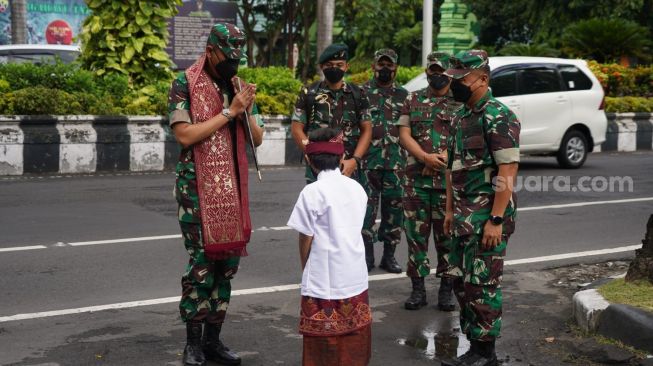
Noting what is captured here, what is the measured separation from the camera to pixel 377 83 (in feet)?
26.5

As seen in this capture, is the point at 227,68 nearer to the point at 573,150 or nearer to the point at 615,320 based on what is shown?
the point at 615,320

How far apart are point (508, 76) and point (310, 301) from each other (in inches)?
420

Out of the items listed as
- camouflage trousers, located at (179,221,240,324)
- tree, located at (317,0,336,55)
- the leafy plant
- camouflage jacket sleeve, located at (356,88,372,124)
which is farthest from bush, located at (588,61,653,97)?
camouflage trousers, located at (179,221,240,324)

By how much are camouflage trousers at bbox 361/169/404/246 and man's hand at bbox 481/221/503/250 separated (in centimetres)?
265

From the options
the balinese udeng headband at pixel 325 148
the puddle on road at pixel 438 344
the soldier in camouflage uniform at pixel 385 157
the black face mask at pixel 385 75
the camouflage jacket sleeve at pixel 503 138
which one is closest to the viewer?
the balinese udeng headband at pixel 325 148

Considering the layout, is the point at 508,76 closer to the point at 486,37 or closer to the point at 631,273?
the point at 631,273

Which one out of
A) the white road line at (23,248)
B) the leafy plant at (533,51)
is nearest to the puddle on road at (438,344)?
the white road line at (23,248)

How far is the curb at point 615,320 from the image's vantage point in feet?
19.0

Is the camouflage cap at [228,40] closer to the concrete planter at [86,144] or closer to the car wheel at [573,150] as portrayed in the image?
the concrete planter at [86,144]

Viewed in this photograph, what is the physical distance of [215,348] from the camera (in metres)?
5.69

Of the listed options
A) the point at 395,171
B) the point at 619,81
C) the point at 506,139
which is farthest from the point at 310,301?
the point at 619,81

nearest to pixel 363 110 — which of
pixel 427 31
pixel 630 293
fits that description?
pixel 630 293

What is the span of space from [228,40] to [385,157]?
2868 millimetres

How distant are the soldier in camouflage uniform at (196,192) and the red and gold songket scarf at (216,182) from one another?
0.04m
